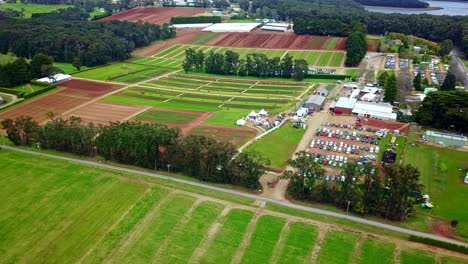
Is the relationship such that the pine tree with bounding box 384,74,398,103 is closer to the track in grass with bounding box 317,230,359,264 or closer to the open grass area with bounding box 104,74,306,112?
the open grass area with bounding box 104,74,306,112

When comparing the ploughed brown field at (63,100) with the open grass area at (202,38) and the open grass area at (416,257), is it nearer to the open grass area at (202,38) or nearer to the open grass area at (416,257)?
the open grass area at (202,38)

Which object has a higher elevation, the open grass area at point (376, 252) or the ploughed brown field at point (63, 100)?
the ploughed brown field at point (63, 100)

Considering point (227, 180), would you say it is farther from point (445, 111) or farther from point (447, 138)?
point (445, 111)

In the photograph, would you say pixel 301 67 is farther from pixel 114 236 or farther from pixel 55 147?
pixel 114 236

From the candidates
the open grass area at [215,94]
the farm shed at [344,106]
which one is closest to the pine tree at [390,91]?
the farm shed at [344,106]

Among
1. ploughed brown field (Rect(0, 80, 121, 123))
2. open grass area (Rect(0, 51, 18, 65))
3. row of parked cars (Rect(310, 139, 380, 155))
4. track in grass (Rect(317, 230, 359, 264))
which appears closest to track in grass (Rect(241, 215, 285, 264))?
track in grass (Rect(317, 230, 359, 264))

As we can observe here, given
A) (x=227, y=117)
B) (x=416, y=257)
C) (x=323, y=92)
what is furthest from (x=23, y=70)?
(x=416, y=257)
